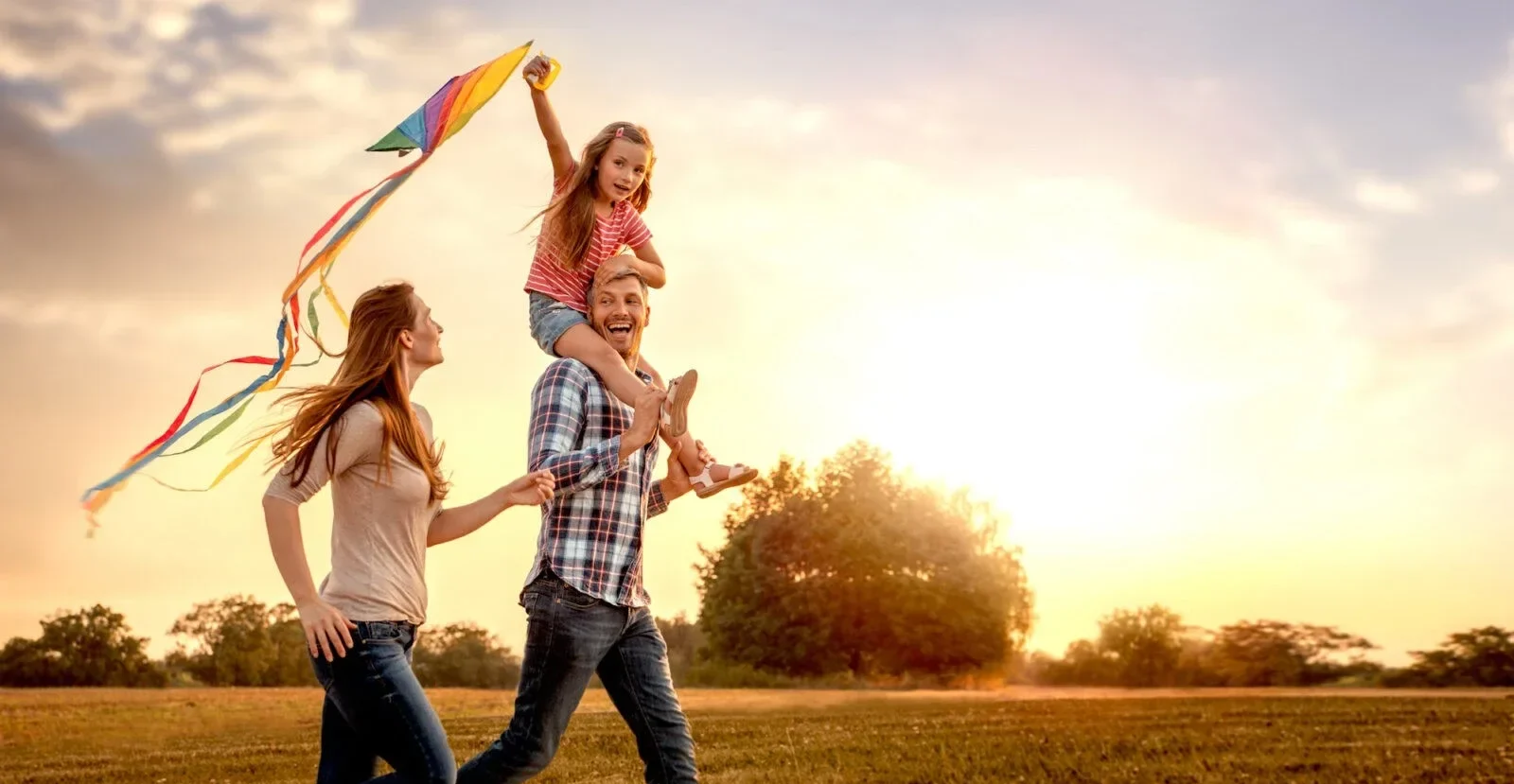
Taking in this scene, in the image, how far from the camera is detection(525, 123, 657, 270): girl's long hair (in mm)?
5262

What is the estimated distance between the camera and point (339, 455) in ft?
12.8

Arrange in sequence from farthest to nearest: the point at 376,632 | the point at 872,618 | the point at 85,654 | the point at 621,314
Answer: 1. the point at 872,618
2. the point at 85,654
3. the point at 621,314
4. the point at 376,632

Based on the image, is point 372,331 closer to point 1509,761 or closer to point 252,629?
point 1509,761

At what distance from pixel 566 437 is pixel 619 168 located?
1551 mm

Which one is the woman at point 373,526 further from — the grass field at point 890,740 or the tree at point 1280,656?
the tree at point 1280,656

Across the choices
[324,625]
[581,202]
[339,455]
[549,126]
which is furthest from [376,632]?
[549,126]

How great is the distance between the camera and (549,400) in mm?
4359

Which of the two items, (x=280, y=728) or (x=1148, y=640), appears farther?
(x=1148, y=640)

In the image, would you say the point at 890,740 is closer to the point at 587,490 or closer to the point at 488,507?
the point at 587,490

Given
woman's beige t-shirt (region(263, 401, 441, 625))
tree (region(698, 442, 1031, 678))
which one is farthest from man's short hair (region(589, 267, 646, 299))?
tree (region(698, 442, 1031, 678))

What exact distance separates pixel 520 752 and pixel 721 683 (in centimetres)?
2950

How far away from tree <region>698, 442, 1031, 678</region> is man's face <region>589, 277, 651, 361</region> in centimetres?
2819

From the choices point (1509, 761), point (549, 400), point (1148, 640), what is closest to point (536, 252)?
point (549, 400)

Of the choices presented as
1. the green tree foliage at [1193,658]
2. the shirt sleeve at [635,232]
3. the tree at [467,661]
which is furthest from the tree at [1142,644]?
the shirt sleeve at [635,232]
